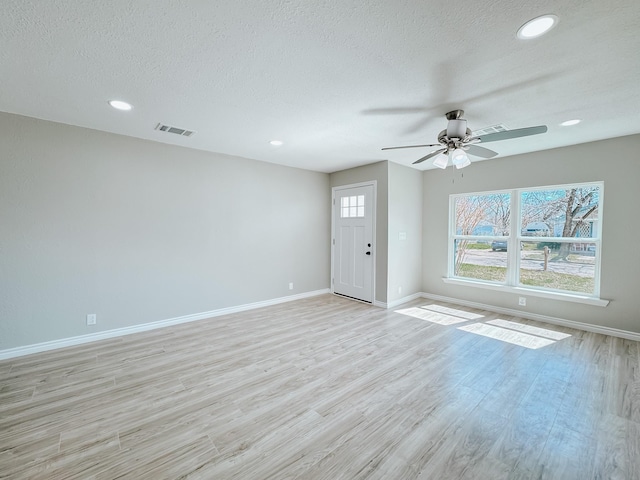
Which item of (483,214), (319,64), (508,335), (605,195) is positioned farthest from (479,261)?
(319,64)

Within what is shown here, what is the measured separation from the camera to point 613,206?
11.4 ft

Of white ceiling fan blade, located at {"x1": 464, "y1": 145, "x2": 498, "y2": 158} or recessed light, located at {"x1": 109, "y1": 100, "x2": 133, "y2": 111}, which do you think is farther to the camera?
white ceiling fan blade, located at {"x1": 464, "y1": 145, "x2": 498, "y2": 158}

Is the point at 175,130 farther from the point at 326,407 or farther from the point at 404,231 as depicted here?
the point at 404,231

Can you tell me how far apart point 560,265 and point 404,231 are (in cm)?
230

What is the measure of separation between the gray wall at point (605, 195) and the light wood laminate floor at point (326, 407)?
0.42 metres

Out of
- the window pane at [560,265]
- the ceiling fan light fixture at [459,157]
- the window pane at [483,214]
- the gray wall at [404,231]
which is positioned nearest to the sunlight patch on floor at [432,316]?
the gray wall at [404,231]

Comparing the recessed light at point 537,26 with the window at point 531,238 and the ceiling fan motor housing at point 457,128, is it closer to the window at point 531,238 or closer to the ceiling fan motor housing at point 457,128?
the ceiling fan motor housing at point 457,128

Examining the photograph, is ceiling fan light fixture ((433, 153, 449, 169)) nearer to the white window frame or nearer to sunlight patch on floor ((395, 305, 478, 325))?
the white window frame

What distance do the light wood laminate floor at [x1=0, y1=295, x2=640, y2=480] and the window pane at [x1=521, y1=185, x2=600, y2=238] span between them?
1454 mm

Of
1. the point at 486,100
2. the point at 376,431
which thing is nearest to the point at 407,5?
the point at 486,100

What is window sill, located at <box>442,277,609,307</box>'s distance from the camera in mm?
3606

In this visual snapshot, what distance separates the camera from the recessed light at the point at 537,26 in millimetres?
Result: 1494

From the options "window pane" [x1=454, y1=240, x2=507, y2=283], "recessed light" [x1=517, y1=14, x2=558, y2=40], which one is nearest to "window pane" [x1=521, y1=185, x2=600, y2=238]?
"window pane" [x1=454, y1=240, x2=507, y2=283]

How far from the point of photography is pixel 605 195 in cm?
353
